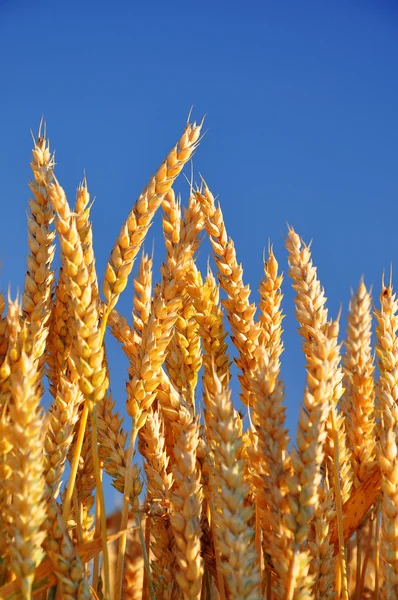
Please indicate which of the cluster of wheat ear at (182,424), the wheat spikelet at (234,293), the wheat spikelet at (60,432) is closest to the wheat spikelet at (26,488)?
the cluster of wheat ear at (182,424)

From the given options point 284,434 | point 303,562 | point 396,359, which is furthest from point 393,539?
point 396,359

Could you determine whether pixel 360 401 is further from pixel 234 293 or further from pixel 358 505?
pixel 234 293

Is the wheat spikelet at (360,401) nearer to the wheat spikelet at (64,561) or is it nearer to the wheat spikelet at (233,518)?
the wheat spikelet at (233,518)

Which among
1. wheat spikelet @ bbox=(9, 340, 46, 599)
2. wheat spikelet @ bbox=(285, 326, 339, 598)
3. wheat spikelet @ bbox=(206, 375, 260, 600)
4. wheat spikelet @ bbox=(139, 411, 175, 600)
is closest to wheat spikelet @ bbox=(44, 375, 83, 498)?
wheat spikelet @ bbox=(139, 411, 175, 600)

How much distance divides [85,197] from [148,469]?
2.75ft

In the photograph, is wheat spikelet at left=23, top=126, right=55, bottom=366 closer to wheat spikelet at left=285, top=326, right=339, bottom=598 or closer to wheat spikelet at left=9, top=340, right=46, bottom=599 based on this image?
wheat spikelet at left=9, top=340, right=46, bottom=599

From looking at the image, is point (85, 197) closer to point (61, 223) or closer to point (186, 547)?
point (61, 223)

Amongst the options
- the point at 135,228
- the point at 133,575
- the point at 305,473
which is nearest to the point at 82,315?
the point at 135,228

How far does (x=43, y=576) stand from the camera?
1.74 metres

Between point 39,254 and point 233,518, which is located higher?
point 39,254

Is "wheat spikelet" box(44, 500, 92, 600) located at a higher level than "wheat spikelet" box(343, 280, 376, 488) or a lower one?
lower

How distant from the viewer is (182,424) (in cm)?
182

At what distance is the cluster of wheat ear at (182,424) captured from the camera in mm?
1624

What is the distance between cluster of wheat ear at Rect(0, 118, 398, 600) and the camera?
5.33 ft
